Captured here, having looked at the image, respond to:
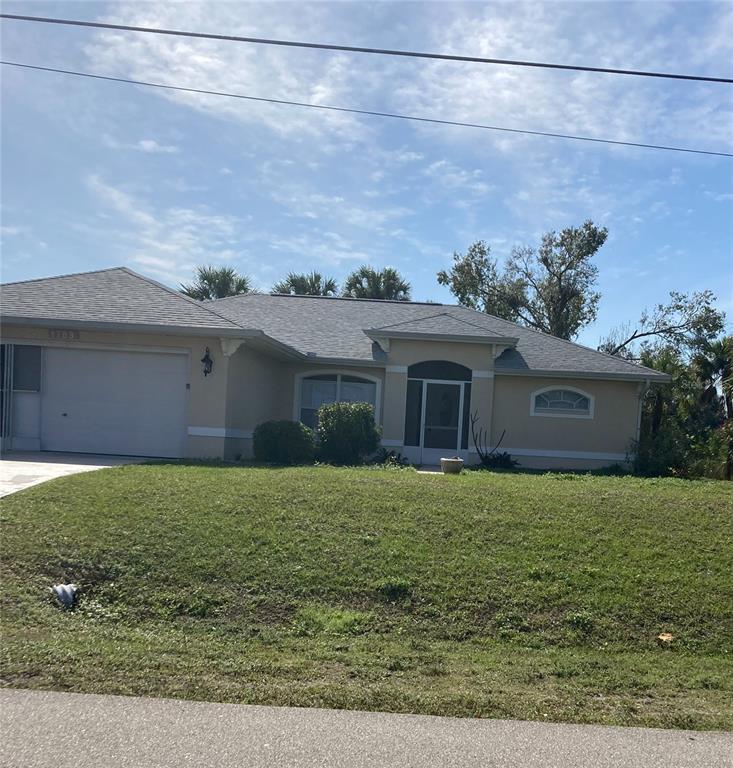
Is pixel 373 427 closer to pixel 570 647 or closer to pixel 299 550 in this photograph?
pixel 299 550

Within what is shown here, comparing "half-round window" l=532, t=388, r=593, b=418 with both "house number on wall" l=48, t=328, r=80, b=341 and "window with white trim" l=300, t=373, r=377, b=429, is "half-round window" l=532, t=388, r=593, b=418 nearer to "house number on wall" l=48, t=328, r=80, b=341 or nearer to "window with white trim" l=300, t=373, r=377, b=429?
"window with white trim" l=300, t=373, r=377, b=429

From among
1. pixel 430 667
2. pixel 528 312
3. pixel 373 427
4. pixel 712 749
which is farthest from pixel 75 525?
pixel 528 312

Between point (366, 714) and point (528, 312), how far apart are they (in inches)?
1438

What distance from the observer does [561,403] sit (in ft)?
62.0

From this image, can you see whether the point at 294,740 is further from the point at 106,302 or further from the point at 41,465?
the point at 106,302

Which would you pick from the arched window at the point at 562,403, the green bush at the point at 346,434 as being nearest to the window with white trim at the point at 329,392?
the green bush at the point at 346,434

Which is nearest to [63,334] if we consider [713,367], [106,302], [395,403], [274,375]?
[106,302]

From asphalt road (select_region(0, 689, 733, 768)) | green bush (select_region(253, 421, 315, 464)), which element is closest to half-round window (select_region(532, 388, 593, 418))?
green bush (select_region(253, 421, 315, 464))

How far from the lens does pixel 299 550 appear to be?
829cm

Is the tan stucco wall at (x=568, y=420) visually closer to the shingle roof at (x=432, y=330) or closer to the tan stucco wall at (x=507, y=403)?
the tan stucco wall at (x=507, y=403)

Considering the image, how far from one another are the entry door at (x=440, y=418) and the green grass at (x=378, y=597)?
792 cm

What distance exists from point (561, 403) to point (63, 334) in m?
11.8

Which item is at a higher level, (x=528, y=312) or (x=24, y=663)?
(x=528, y=312)

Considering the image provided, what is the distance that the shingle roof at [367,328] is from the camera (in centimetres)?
1873
